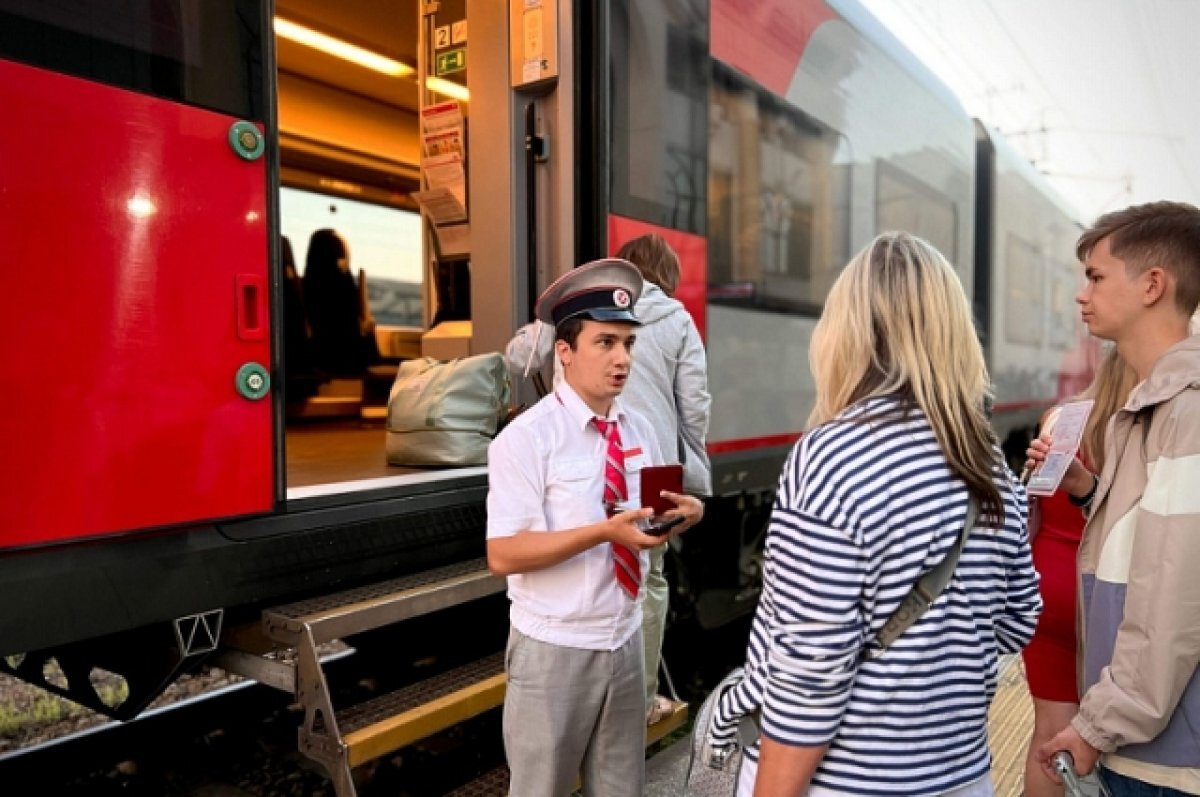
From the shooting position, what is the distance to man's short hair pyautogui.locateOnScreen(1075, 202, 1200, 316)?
5.54 ft

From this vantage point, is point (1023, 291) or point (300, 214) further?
point (1023, 291)

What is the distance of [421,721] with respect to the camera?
7.59 feet

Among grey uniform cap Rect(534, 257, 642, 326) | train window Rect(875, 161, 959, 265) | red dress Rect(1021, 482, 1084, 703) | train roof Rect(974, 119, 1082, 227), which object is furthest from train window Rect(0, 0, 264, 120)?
train roof Rect(974, 119, 1082, 227)

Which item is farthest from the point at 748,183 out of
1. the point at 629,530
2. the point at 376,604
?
the point at 629,530

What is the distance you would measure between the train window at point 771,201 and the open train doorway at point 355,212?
3.67 ft

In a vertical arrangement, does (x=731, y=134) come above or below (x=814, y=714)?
above

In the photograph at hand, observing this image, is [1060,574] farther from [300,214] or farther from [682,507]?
[300,214]

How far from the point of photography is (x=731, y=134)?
386cm

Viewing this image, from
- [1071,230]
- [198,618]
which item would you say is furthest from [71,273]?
[1071,230]

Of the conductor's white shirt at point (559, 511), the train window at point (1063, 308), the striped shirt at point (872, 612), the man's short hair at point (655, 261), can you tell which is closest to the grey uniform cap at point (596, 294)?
the conductor's white shirt at point (559, 511)

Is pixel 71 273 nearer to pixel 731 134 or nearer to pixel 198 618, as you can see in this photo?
pixel 198 618

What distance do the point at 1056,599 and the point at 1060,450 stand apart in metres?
0.49

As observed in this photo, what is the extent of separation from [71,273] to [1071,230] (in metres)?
12.2

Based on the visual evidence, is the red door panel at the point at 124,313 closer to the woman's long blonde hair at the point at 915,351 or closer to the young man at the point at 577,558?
the young man at the point at 577,558
